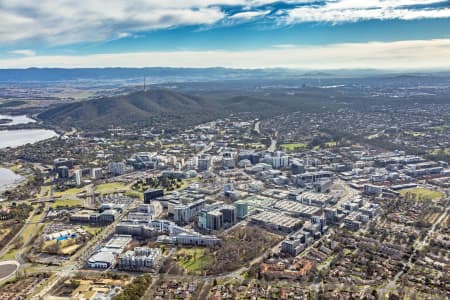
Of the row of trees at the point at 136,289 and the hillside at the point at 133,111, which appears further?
the hillside at the point at 133,111

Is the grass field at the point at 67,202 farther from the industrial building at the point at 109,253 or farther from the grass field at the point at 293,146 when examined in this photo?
the grass field at the point at 293,146

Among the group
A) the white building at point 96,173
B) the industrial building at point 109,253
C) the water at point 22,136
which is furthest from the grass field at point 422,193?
the water at point 22,136

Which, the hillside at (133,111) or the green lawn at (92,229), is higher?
the hillside at (133,111)

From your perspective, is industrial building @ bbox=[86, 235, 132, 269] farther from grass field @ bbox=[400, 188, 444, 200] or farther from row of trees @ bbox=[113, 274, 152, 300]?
grass field @ bbox=[400, 188, 444, 200]

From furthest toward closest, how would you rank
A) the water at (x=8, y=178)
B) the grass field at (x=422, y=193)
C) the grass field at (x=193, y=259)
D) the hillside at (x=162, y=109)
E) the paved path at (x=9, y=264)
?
1. the hillside at (x=162, y=109)
2. the water at (x=8, y=178)
3. the grass field at (x=422, y=193)
4. the grass field at (x=193, y=259)
5. the paved path at (x=9, y=264)

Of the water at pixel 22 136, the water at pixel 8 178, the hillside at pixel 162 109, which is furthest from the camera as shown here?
the hillside at pixel 162 109

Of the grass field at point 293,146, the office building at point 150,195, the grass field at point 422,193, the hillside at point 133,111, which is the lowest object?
the grass field at point 422,193

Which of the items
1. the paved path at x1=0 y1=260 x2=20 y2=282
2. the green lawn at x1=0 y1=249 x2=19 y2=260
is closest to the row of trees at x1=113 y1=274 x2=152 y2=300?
Answer: the paved path at x1=0 y1=260 x2=20 y2=282
